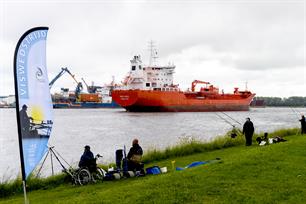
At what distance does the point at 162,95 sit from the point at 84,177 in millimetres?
52136

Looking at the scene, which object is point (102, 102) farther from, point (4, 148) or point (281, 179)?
point (281, 179)

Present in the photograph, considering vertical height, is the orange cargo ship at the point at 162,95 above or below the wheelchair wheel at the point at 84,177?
above

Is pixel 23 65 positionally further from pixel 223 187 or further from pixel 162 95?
pixel 162 95

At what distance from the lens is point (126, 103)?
62.1 metres

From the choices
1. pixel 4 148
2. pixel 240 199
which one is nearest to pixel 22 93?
pixel 240 199

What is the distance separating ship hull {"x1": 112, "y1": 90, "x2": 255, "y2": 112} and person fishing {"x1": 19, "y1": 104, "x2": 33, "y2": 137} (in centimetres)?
5219

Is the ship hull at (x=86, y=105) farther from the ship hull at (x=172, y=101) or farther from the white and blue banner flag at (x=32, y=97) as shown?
the white and blue banner flag at (x=32, y=97)

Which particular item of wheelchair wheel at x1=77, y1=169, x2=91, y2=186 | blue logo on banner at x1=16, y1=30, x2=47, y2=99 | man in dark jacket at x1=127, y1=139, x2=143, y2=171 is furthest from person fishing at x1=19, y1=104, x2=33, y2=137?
man in dark jacket at x1=127, y1=139, x2=143, y2=171

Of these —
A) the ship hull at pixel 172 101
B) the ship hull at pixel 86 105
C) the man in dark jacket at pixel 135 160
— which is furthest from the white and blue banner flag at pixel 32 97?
the ship hull at pixel 86 105

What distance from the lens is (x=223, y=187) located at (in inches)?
280

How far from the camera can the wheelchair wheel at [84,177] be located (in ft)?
33.3

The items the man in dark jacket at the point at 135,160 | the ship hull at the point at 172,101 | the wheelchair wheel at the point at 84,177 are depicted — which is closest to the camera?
the wheelchair wheel at the point at 84,177

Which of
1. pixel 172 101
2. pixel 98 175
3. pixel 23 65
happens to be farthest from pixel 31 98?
pixel 172 101

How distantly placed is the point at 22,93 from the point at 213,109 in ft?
220
